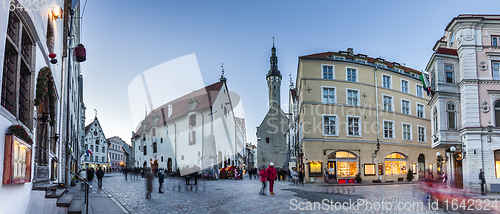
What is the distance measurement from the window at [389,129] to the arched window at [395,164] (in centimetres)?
179

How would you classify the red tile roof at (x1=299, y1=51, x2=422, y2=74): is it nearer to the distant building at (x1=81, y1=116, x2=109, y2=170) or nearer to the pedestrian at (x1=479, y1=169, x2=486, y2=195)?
the pedestrian at (x1=479, y1=169, x2=486, y2=195)

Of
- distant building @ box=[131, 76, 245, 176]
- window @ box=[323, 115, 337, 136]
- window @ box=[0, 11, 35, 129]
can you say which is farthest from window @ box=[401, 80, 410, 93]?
window @ box=[0, 11, 35, 129]

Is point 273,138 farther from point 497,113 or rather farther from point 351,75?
point 497,113

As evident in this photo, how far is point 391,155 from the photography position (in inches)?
1414

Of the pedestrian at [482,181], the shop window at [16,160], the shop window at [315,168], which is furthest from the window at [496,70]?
the shop window at [16,160]

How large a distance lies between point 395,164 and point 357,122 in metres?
5.85

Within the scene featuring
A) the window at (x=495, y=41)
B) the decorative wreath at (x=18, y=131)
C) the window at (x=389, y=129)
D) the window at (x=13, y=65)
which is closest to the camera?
the decorative wreath at (x=18, y=131)

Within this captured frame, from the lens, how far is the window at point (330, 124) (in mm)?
34162

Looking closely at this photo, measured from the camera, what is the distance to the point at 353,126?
115 ft

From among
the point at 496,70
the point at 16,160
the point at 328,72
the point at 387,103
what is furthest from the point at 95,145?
the point at 16,160

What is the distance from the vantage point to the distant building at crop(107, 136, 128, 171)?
360ft

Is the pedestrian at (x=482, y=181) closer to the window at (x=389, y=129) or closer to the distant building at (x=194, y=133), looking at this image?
the window at (x=389, y=129)

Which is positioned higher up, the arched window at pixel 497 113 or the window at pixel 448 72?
the window at pixel 448 72

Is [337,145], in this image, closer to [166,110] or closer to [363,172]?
[363,172]
